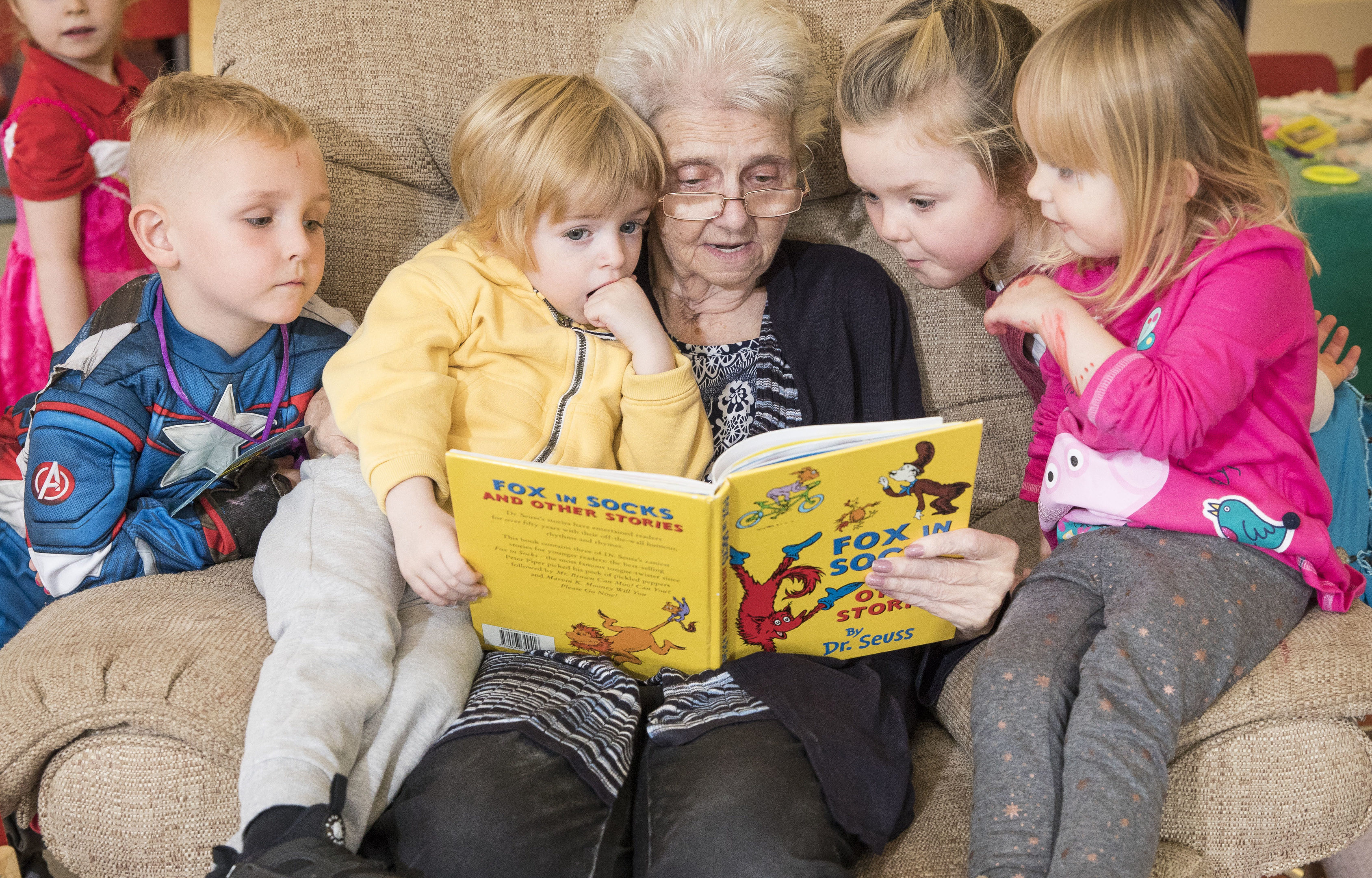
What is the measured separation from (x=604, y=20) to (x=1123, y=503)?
1173mm

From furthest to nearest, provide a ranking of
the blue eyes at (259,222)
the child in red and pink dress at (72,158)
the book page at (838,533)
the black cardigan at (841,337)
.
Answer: the child in red and pink dress at (72,158) → the black cardigan at (841,337) → the blue eyes at (259,222) → the book page at (838,533)

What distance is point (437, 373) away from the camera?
4.69 ft

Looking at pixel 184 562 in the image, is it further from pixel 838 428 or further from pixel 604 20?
pixel 604 20

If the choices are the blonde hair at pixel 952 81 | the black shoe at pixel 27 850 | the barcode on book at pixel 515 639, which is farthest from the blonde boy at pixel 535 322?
the black shoe at pixel 27 850

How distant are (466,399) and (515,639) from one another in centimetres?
Result: 35

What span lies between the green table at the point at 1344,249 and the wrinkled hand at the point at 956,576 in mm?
2380

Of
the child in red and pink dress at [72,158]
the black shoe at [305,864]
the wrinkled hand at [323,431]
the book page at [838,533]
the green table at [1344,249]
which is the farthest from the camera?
the green table at [1344,249]

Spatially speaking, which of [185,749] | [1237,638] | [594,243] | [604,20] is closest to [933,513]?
[1237,638]

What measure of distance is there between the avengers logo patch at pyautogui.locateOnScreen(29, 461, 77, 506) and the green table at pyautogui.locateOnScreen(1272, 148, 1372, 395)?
334 centimetres

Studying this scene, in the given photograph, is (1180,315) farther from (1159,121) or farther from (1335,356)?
(1335,356)

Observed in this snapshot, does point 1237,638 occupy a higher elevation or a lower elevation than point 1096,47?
lower

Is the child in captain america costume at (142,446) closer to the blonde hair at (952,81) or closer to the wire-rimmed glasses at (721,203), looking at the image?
the wire-rimmed glasses at (721,203)

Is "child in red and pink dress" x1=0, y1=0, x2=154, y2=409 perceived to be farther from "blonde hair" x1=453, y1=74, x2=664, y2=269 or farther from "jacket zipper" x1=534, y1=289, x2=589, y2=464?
"jacket zipper" x1=534, y1=289, x2=589, y2=464

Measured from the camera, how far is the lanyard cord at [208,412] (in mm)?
Answer: 1491
